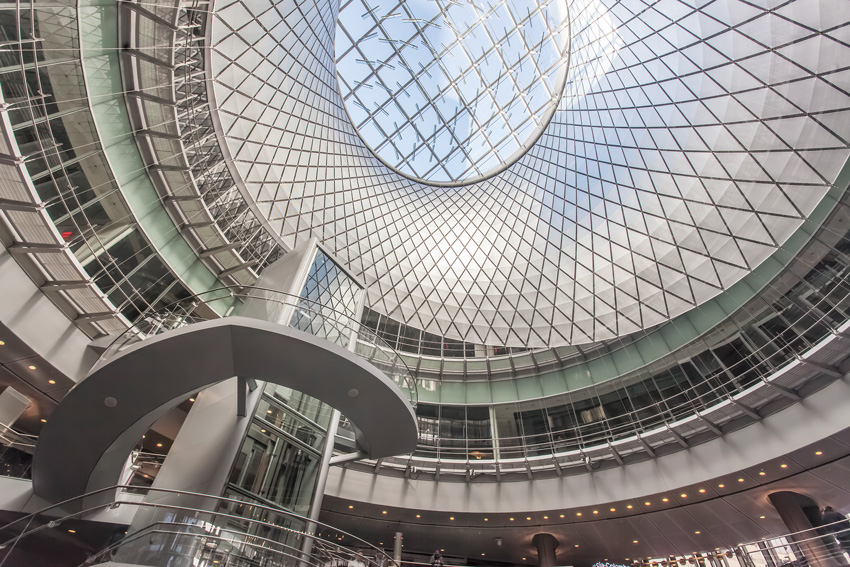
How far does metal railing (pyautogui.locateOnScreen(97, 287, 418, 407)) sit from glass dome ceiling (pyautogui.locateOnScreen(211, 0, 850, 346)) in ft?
41.9

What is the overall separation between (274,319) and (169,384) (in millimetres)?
3601

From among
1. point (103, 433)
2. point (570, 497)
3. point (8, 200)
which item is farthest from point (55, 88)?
point (570, 497)

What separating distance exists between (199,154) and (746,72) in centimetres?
2923

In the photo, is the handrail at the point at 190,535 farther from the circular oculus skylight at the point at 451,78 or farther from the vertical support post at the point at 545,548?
the circular oculus skylight at the point at 451,78

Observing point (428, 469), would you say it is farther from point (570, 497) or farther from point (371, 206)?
point (371, 206)

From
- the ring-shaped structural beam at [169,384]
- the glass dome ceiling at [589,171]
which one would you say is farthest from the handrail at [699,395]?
the ring-shaped structural beam at [169,384]

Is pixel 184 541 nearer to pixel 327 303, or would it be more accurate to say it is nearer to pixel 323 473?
pixel 323 473

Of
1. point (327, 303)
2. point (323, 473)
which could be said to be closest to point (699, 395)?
point (323, 473)

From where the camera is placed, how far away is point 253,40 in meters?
21.7

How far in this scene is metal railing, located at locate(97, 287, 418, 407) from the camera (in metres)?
14.0

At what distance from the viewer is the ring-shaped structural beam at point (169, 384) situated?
1131cm

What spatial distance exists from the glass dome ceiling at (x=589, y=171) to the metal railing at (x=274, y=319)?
503 inches

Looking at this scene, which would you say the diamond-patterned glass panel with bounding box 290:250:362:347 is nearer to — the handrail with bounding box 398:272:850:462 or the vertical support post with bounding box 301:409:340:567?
the vertical support post with bounding box 301:409:340:567

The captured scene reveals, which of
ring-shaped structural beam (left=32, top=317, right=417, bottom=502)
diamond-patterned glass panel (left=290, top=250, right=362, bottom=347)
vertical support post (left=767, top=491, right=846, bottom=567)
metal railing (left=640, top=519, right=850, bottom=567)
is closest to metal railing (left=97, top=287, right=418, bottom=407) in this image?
diamond-patterned glass panel (left=290, top=250, right=362, bottom=347)
